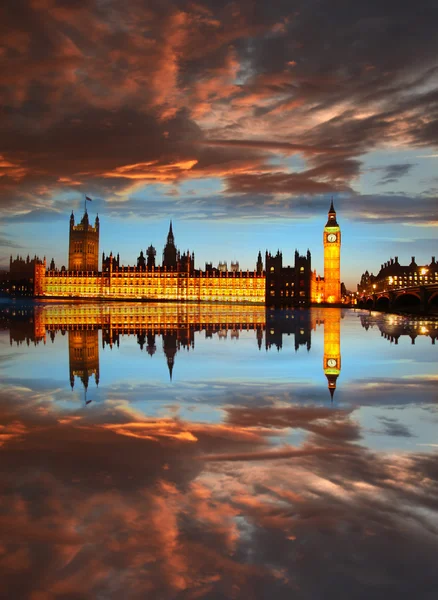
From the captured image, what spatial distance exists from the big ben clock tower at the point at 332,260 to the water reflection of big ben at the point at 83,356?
4347 inches

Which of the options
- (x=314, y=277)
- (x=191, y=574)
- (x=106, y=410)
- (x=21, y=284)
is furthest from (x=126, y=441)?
(x=21, y=284)

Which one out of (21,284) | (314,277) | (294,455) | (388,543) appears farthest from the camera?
(21,284)

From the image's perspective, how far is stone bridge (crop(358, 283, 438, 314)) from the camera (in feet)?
115

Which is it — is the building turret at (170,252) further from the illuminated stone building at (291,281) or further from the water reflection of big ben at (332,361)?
the water reflection of big ben at (332,361)

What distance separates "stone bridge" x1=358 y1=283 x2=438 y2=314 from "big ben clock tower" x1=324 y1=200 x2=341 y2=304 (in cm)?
6236

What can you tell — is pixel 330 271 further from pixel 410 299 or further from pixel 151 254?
pixel 410 299

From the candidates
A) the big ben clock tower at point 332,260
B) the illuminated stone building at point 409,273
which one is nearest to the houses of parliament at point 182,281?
the big ben clock tower at point 332,260

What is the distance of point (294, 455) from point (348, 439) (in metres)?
0.76

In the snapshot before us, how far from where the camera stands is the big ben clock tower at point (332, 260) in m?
124

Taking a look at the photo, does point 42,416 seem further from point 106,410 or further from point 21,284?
point 21,284

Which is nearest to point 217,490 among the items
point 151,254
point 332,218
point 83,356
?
point 83,356

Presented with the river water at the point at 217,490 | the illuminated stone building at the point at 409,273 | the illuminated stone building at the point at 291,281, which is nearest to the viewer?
→ the river water at the point at 217,490

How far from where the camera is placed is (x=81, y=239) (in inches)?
6432

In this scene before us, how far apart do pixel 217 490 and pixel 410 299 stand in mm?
51644
